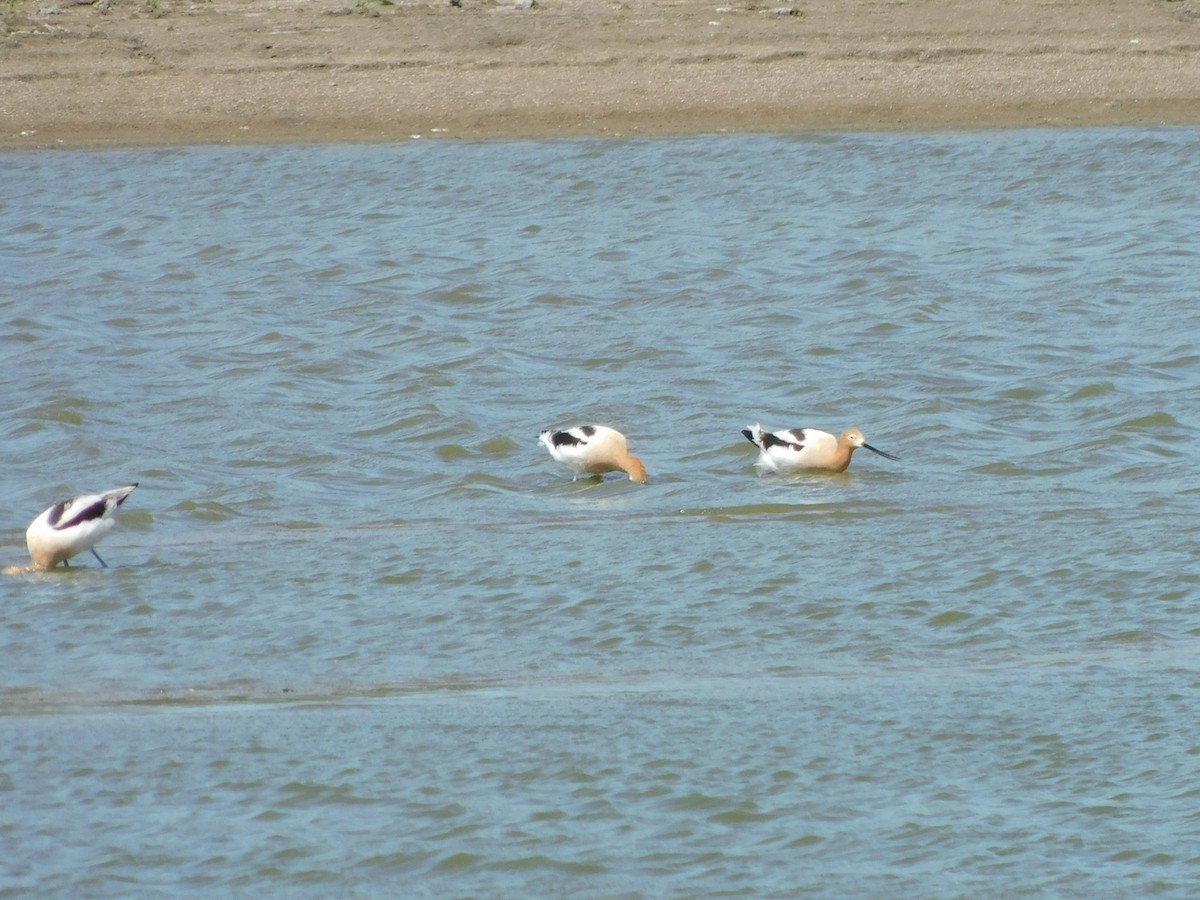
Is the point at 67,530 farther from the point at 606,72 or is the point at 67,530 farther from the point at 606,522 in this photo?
the point at 606,72

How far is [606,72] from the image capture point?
708 inches

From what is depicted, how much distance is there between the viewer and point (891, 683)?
6961mm

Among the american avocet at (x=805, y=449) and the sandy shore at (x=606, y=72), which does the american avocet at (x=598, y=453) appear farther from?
the sandy shore at (x=606, y=72)

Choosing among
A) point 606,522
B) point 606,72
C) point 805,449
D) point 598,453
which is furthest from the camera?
point 606,72

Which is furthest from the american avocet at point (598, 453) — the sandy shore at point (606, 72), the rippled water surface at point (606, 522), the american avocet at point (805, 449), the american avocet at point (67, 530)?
the sandy shore at point (606, 72)

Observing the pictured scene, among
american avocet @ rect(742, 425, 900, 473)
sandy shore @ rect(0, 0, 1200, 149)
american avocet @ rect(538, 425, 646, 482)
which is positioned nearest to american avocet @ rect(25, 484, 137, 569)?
american avocet @ rect(538, 425, 646, 482)

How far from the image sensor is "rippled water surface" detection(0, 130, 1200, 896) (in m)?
5.88

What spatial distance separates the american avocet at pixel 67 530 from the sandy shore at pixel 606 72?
940cm

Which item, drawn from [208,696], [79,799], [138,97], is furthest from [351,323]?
[79,799]

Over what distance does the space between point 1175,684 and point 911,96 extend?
38.1ft

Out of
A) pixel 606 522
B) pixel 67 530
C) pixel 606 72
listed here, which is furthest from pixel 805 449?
pixel 606 72

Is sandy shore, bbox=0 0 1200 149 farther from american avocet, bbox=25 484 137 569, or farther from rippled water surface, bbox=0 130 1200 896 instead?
american avocet, bbox=25 484 137 569

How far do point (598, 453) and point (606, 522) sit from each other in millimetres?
789

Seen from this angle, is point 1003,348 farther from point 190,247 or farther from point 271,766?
point 271,766
